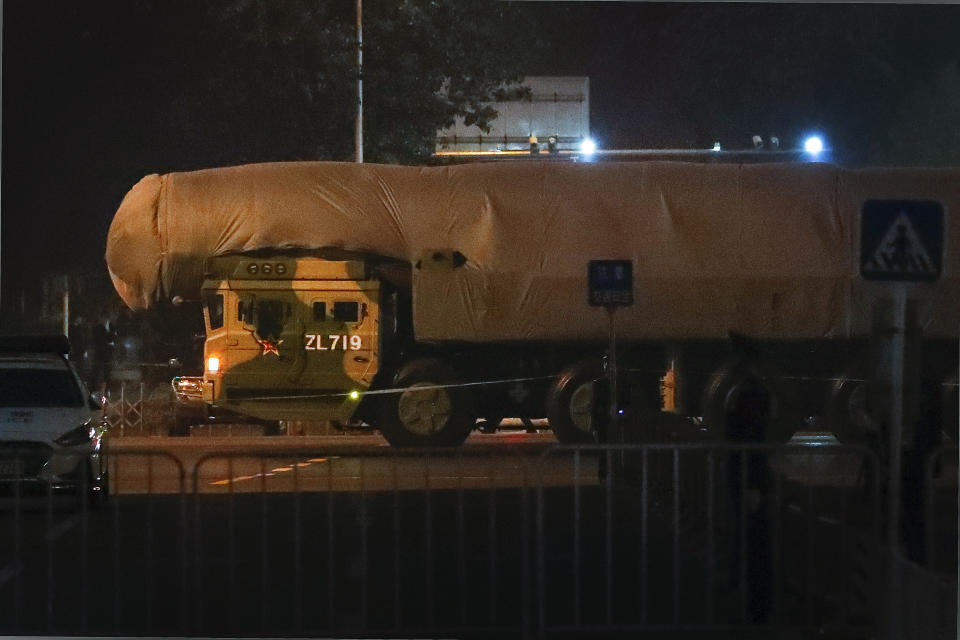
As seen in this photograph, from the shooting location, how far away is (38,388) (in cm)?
1546

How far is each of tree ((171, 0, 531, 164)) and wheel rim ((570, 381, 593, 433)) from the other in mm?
10230

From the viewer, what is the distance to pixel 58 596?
1005 centimetres

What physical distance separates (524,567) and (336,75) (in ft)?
69.0

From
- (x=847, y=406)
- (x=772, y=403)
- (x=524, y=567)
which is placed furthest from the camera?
(x=847, y=406)

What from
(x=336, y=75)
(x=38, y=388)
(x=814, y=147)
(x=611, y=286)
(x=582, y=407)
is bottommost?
(x=582, y=407)

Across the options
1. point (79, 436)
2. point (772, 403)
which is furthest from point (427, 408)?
point (79, 436)

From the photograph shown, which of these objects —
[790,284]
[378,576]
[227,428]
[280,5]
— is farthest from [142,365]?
[378,576]

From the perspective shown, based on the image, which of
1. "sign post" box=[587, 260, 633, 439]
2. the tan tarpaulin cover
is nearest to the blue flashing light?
the tan tarpaulin cover

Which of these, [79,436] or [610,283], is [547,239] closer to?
[610,283]

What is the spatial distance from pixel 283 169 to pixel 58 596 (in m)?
11.7

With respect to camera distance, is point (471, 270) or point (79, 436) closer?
point (79, 436)

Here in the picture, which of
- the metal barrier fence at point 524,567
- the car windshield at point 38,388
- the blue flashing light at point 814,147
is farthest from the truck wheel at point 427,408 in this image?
the metal barrier fence at point 524,567

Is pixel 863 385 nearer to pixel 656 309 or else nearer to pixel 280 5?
pixel 656 309

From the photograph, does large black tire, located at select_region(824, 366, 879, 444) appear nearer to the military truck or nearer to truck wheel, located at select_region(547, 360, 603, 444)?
the military truck
